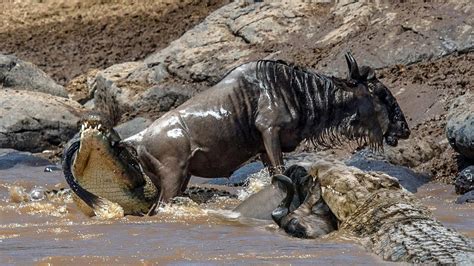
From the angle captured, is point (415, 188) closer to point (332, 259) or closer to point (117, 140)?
point (117, 140)

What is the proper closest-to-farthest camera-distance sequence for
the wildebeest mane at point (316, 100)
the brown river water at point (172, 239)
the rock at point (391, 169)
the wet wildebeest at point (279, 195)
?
the brown river water at point (172, 239)
the wet wildebeest at point (279, 195)
the wildebeest mane at point (316, 100)
the rock at point (391, 169)

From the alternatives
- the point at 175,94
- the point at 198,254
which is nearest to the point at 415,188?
the point at 198,254

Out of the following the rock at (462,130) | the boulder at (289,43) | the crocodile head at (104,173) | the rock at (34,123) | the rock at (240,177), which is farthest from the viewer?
the rock at (34,123)

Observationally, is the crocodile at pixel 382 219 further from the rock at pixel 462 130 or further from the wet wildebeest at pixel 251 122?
the rock at pixel 462 130

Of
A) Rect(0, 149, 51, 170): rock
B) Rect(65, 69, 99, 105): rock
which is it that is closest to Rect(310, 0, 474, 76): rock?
Rect(0, 149, 51, 170): rock

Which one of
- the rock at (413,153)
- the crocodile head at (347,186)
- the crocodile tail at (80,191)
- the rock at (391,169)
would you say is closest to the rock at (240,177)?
the rock at (391,169)

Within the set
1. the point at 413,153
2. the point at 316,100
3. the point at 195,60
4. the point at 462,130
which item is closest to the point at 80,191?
the point at 316,100

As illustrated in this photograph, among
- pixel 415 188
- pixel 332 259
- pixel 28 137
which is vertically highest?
pixel 332 259

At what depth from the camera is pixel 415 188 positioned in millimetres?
11438

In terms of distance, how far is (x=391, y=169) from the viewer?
1201cm

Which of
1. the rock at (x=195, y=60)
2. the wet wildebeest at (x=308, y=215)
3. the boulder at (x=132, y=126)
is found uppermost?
the wet wildebeest at (x=308, y=215)

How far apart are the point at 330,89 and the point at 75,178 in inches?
95.1

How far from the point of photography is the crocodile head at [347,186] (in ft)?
26.1

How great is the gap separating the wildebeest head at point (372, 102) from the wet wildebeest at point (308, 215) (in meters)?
2.41
